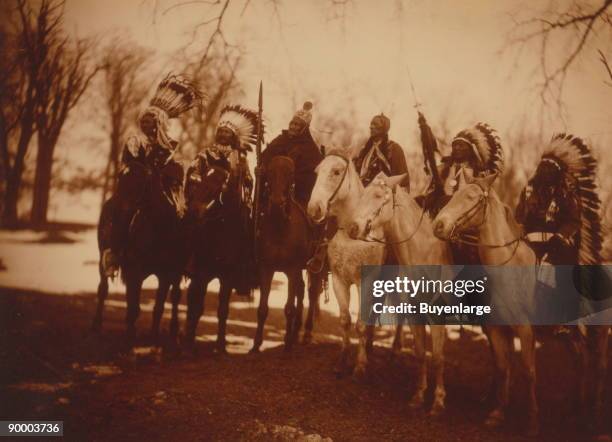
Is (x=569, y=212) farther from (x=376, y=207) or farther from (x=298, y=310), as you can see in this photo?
(x=298, y=310)

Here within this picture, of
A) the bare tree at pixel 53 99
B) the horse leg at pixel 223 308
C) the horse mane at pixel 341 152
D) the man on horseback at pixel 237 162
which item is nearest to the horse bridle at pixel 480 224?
the horse mane at pixel 341 152

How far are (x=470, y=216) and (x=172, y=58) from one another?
385 cm

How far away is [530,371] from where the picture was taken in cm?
475

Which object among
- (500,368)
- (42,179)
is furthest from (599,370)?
(42,179)

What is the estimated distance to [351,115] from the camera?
6094 mm

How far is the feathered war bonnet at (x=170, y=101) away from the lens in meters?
6.04

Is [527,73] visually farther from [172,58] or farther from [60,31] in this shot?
[60,31]

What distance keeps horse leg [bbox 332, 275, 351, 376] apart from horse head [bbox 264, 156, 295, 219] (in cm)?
100

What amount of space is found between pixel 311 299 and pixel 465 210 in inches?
89.9

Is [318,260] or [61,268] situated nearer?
[318,260]

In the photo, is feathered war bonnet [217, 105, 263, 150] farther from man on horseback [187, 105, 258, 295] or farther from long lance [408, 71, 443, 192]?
long lance [408, 71, 443, 192]

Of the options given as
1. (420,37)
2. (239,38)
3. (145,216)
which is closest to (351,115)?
(420,37)

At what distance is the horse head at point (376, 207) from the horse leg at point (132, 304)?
245 cm

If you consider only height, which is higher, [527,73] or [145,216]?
[527,73]
